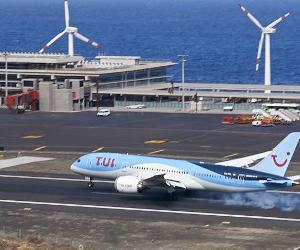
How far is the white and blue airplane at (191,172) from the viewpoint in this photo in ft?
365

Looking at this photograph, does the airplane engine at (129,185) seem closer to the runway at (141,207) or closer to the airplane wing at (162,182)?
the airplane wing at (162,182)

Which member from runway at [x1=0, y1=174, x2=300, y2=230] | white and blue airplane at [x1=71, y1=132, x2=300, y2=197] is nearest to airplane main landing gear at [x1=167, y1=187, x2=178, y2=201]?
white and blue airplane at [x1=71, y1=132, x2=300, y2=197]

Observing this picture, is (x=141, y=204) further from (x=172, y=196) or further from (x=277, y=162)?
(x=277, y=162)

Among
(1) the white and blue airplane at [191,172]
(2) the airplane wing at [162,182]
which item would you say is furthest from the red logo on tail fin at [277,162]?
(2) the airplane wing at [162,182]

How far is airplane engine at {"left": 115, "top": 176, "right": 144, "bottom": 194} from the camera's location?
117 meters

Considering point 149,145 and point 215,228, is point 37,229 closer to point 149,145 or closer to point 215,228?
point 215,228

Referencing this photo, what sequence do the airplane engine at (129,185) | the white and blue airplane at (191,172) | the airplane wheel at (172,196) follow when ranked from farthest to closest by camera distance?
the airplane wheel at (172,196)
the airplane engine at (129,185)
the white and blue airplane at (191,172)

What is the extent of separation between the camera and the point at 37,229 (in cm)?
10438

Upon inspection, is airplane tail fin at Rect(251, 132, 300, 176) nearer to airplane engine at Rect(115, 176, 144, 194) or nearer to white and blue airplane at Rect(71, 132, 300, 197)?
white and blue airplane at Rect(71, 132, 300, 197)

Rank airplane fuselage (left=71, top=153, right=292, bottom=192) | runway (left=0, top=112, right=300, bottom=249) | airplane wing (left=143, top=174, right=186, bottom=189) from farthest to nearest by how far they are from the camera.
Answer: airplane wing (left=143, top=174, right=186, bottom=189)
airplane fuselage (left=71, top=153, right=292, bottom=192)
runway (left=0, top=112, right=300, bottom=249)

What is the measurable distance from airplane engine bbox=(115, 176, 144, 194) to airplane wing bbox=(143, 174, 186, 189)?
74 cm

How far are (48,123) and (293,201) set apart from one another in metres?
Answer: 87.8

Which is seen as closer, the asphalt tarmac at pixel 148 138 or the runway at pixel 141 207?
the runway at pixel 141 207

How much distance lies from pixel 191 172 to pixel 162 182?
10.5 feet
